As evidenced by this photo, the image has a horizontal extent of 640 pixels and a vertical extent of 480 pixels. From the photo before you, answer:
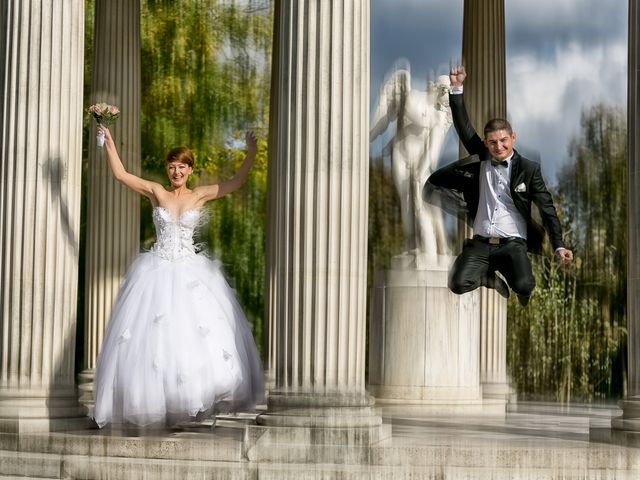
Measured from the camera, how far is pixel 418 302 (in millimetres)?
39156

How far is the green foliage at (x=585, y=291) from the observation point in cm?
5722

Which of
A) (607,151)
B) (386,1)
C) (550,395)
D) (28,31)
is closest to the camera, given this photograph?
(28,31)

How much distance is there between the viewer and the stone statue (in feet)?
133

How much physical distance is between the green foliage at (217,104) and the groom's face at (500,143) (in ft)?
127

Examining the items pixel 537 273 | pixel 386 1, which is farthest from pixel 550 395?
pixel 386 1

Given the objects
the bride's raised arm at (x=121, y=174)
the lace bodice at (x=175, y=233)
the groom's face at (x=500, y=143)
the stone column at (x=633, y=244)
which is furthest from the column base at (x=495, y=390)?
the bride's raised arm at (x=121, y=174)

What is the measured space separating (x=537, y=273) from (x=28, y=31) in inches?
1465

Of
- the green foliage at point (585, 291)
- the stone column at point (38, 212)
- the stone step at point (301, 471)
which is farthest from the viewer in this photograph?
the green foliage at point (585, 291)

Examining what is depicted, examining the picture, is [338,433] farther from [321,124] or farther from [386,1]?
[386,1]

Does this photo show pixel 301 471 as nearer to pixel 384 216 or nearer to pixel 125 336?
pixel 125 336

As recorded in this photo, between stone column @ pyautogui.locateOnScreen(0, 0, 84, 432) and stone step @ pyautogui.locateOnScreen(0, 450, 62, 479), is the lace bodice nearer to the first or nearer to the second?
stone column @ pyautogui.locateOnScreen(0, 0, 84, 432)

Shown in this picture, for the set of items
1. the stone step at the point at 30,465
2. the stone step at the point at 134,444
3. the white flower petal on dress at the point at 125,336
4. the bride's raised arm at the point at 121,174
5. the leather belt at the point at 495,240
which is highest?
the bride's raised arm at the point at 121,174

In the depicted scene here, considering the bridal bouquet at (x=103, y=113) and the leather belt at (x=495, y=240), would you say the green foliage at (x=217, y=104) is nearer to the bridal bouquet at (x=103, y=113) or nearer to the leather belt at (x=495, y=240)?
the bridal bouquet at (x=103, y=113)

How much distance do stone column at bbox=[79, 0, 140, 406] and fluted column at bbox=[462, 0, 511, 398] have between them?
12159mm
